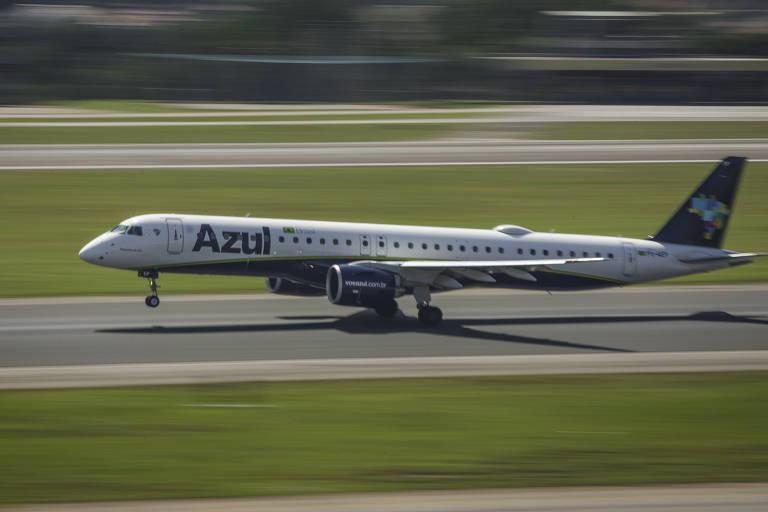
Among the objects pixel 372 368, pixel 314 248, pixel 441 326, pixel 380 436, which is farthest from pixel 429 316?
pixel 380 436

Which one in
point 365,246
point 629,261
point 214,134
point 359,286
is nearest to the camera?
point 359,286

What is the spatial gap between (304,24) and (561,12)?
112ft

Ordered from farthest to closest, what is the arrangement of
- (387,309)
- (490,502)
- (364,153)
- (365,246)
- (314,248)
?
1. (364,153)
2. (365,246)
3. (314,248)
4. (387,309)
5. (490,502)

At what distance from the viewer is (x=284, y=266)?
34188 millimetres

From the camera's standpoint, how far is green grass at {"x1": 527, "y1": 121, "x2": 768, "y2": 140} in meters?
80.9

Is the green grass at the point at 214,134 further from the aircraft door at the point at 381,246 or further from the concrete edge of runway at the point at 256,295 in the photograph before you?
the aircraft door at the point at 381,246

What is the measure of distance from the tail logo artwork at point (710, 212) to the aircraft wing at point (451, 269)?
20.6 feet

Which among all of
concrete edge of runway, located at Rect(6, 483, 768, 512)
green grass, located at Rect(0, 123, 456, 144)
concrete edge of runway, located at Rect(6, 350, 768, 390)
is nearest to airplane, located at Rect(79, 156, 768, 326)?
concrete edge of runway, located at Rect(6, 350, 768, 390)

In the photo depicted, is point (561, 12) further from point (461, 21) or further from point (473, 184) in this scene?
point (473, 184)

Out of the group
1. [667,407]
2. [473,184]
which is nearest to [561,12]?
[473,184]

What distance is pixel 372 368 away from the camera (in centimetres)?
2792

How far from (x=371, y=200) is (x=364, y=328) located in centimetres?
2500

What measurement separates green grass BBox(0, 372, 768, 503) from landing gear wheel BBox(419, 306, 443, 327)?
7.16 metres

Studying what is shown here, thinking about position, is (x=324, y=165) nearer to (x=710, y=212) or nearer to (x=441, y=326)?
(x=710, y=212)
